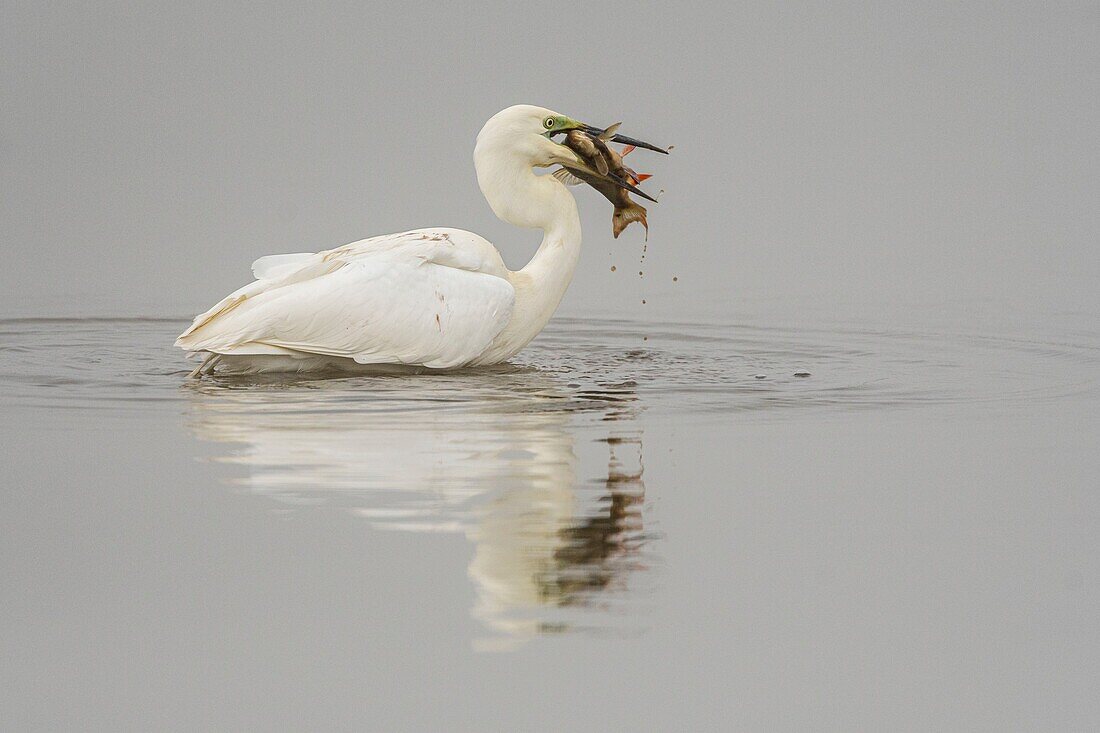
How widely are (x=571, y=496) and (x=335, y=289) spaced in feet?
12.5

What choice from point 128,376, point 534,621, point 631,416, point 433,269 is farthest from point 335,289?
point 534,621

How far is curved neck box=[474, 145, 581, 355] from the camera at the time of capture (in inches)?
507

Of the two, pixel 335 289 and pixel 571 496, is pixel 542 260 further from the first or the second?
pixel 571 496

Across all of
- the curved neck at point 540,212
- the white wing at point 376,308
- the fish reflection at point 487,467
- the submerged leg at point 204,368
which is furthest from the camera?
the curved neck at point 540,212

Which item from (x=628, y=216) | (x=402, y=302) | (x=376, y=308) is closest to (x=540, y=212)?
(x=628, y=216)

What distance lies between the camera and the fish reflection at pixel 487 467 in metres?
7.27

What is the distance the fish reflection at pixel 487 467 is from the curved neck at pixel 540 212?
0.76m

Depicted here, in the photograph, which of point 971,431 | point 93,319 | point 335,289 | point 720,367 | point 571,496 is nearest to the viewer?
point 571,496

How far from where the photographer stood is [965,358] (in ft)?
43.8

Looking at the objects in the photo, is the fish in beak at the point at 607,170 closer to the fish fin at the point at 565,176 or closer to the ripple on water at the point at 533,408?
the fish fin at the point at 565,176

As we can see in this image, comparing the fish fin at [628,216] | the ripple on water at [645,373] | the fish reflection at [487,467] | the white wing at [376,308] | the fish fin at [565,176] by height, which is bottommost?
the fish reflection at [487,467]

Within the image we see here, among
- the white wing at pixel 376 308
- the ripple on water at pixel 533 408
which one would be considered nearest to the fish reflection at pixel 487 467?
the ripple on water at pixel 533 408

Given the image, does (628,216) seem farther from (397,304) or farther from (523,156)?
(397,304)

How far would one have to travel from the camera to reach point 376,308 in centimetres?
1191
